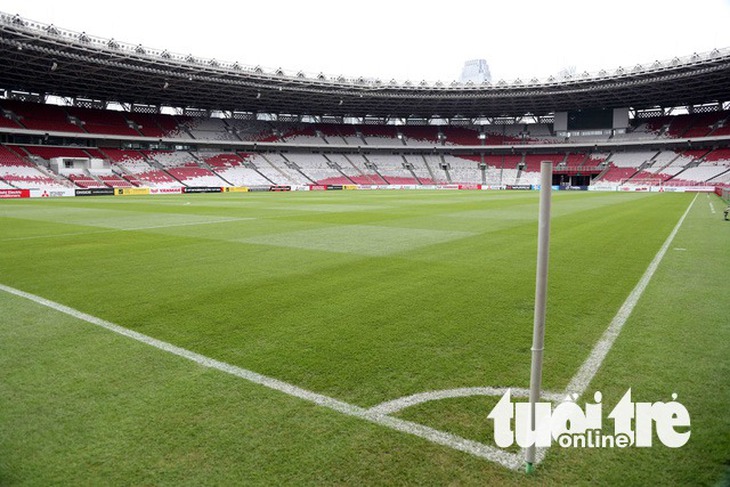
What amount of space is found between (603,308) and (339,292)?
4.20 m

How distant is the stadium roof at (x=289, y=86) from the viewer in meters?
44.2

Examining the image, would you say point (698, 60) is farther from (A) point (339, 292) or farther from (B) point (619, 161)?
(A) point (339, 292)

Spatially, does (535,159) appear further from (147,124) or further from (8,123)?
(8,123)

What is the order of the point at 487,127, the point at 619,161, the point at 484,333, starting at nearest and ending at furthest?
the point at 484,333
the point at 619,161
the point at 487,127

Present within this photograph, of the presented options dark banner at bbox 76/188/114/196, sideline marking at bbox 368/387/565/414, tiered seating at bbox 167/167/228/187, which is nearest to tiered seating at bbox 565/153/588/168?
tiered seating at bbox 167/167/228/187

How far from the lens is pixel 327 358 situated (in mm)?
5031

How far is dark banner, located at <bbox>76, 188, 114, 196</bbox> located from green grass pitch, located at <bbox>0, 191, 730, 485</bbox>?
44.5 metres

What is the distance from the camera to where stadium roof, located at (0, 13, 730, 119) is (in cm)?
4419

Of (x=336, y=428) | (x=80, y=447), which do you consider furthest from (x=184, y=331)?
(x=336, y=428)

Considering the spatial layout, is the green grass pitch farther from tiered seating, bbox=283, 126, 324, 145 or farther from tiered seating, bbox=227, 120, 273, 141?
tiered seating, bbox=283, 126, 324, 145

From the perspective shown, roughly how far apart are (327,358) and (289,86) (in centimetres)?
6196

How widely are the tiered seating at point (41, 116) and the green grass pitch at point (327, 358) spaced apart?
188 ft

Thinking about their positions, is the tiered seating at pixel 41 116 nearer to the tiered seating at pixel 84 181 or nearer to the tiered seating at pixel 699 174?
the tiered seating at pixel 84 181

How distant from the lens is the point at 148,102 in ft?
217
